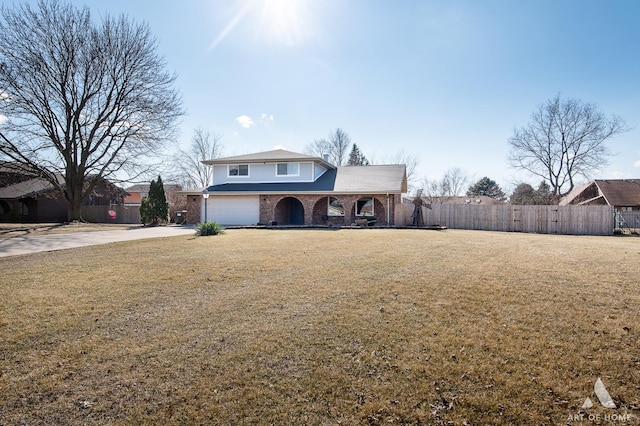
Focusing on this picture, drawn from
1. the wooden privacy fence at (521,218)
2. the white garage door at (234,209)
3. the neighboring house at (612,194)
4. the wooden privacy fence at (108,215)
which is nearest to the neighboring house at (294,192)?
the white garage door at (234,209)

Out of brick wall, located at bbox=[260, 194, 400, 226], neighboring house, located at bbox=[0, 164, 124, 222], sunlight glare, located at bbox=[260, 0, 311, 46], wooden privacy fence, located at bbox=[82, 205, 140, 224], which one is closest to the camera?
sunlight glare, located at bbox=[260, 0, 311, 46]

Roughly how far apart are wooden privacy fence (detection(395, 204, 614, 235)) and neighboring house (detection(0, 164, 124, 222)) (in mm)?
26488

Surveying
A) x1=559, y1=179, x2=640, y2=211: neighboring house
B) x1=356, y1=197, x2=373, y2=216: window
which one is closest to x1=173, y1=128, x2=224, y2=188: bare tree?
x1=356, y1=197, x2=373, y2=216: window

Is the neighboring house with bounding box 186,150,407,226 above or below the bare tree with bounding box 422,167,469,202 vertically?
below

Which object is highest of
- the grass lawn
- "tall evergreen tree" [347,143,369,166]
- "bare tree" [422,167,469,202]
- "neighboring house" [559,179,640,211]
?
"tall evergreen tree" [347,143,369,166]

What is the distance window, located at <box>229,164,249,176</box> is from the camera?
2527 centimetres

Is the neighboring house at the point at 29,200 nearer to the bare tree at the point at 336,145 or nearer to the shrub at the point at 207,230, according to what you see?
the shrub at the point at 207,230

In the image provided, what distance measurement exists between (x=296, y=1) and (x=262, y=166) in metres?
15.9

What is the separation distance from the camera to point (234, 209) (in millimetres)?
24344

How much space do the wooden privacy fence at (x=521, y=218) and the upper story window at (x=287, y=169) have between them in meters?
7.74

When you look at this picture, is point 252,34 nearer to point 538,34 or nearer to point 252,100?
point 252,100

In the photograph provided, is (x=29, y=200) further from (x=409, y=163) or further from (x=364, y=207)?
(x=409, y=163)

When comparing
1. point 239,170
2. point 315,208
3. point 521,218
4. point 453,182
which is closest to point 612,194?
point 521,218

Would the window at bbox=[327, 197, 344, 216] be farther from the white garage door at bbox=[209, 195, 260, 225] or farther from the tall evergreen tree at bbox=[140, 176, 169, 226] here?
the tall evergreen tree at bbox=[140, 176, 169, 226]
